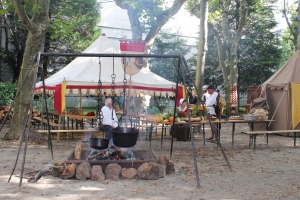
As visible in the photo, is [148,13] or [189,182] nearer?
[189,182]

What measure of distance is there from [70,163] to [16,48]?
16.4m

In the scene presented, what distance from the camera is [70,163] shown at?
6.65 m

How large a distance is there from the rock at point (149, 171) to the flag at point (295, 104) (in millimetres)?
7908

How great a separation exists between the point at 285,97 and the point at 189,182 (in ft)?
26.3

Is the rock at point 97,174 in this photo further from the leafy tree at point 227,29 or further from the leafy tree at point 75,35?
the leafy tree at point 227,29

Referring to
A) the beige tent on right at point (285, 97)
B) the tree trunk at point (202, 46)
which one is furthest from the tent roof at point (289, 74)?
the tree trunk at point (202, 46)

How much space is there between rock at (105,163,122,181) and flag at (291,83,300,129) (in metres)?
8.37

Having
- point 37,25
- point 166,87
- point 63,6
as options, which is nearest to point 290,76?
point 166,87

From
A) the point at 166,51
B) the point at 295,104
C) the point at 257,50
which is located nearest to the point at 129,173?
the point at 295,104

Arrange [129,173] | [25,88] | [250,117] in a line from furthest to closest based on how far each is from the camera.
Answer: [25,88], [250,117], [129,173]

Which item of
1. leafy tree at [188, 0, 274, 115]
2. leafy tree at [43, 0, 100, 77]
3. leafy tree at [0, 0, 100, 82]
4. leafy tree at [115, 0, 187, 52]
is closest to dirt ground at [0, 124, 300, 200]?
leafy tree at [115, 0, 187, 52]

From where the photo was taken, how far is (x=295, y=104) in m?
12.8

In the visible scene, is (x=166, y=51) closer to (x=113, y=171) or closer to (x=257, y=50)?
(x=257, y=50)

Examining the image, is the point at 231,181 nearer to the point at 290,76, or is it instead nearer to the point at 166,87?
the point at 166,87
